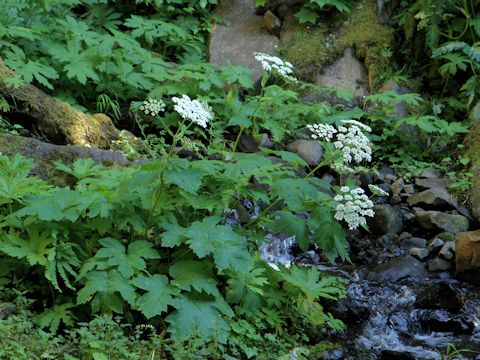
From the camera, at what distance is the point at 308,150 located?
764cm

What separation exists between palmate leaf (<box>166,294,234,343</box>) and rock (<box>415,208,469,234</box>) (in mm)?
3666

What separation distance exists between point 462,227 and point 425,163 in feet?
4.79

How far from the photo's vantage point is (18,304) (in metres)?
3.63

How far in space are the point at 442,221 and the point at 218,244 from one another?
12.5 ft

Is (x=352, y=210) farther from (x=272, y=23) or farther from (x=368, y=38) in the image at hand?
(x=272, y=23)

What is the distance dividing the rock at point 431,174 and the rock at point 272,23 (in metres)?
3.70

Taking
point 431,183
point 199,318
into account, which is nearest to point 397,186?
point 431,183

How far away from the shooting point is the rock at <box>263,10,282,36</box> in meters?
10.2

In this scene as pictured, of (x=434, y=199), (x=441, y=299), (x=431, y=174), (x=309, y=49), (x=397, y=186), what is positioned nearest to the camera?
(x=441, y=299)

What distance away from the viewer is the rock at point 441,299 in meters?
5.26

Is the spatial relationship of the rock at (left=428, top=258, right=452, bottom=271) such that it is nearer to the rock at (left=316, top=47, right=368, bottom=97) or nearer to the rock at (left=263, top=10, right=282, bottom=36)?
the rock at (left=316, top=47, right=368, bottom=97)

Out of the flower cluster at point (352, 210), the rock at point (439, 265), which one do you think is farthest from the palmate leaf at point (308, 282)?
the rock at point (439, 265)

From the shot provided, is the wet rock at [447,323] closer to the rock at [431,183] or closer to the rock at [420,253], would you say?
the rock at [420,253]

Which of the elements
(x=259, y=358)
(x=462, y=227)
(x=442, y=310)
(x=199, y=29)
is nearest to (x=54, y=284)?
(x=259, y=358)
